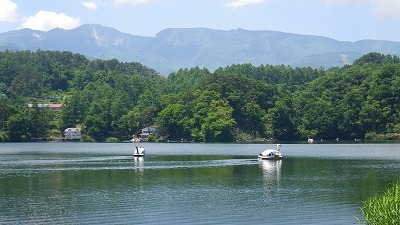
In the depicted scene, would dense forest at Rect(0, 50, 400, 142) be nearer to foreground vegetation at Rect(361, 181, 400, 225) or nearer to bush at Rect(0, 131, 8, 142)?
bush at Rect(0, 131, 8, 142)

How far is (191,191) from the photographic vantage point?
47.9m

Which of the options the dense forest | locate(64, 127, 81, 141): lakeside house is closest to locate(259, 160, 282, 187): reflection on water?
the dense forest

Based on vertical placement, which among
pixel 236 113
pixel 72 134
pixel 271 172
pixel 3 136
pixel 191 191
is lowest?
pixel 191 191

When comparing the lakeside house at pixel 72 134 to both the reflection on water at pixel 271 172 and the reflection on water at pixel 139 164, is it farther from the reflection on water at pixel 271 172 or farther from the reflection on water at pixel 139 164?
the reflection on water at pixel 271 172

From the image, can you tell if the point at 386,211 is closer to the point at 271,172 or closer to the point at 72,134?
the point at 271,172

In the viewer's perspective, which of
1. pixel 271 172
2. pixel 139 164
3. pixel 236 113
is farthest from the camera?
pixel 236 113

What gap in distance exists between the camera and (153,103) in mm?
160625

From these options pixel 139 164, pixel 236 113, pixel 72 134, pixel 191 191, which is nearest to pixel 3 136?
pixel 72 134

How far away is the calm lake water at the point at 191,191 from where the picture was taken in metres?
36.6

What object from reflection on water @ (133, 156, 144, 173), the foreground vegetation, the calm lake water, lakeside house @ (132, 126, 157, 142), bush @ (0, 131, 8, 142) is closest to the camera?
the foreground vegetation

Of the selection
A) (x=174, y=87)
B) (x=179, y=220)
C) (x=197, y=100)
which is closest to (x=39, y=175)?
(x=179, y=220)

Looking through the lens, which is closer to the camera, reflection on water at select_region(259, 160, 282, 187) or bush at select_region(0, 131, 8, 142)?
reflection on water at select_region(259, 160, 282, 187)

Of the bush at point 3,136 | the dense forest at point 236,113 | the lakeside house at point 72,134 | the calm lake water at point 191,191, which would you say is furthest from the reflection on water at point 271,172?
the bush at point 3,136

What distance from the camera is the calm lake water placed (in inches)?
1441
